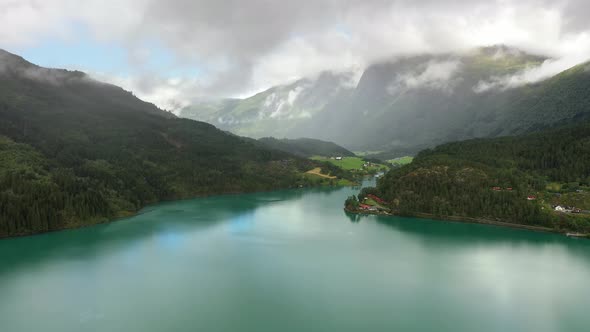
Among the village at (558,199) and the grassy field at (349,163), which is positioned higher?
the grassy field at (349,163)

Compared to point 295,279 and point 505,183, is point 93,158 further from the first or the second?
point 505,183

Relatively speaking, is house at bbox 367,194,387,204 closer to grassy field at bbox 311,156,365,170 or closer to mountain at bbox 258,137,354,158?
grassy field at bbox 311,156,365,170

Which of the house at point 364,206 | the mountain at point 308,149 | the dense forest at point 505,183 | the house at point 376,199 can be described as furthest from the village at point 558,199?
the mountain at point 308,149

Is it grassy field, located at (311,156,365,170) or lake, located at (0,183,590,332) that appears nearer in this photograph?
lake, located at (0,183,590,332)

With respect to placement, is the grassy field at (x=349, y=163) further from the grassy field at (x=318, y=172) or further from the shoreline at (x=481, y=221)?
the shoreline at (x=481, y=221)

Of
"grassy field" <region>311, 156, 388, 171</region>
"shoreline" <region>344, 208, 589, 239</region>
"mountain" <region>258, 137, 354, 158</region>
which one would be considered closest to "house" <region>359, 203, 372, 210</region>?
"shoreline" <region>344, 208, 589, 239</region>

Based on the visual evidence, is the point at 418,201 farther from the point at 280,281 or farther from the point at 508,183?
the point at 280,281
